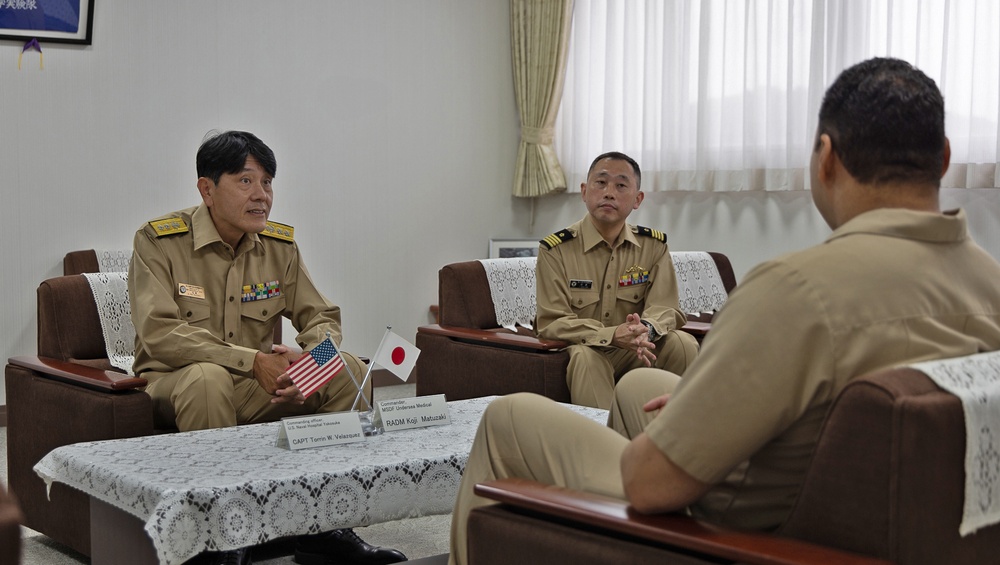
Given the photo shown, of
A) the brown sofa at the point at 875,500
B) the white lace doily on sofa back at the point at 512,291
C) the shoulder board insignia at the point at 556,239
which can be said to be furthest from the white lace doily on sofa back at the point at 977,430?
the white lace doily on sofa back at the point at 512,291

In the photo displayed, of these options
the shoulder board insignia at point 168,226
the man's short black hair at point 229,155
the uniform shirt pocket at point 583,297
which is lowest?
the uniform shirt pocket at point 583,297

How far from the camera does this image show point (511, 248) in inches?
257

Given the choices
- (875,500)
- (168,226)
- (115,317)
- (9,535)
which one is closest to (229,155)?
(168,226)

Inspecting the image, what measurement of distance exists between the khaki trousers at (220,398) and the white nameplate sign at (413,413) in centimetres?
58

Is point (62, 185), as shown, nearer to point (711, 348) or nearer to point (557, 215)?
point (557, 215)

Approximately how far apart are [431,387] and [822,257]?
3064 millimetres

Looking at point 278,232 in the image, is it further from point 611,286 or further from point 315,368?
point 611,286

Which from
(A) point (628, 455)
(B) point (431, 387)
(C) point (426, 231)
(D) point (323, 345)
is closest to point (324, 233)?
(C) point (426, 231)

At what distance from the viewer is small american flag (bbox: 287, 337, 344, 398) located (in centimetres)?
286

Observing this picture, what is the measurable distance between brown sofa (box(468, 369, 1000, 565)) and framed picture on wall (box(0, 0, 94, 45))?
4.37m

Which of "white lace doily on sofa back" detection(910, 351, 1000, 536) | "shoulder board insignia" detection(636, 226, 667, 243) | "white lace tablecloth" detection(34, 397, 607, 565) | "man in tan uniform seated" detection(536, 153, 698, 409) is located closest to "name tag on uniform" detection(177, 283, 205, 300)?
"white lace tablecloth" detection(34, 397, 607, 565)

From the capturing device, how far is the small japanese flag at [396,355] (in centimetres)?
278

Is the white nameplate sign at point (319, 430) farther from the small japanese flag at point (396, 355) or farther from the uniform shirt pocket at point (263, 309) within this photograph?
the uniform shirt pocket at point (263, 309)

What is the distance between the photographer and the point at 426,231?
6266mm
